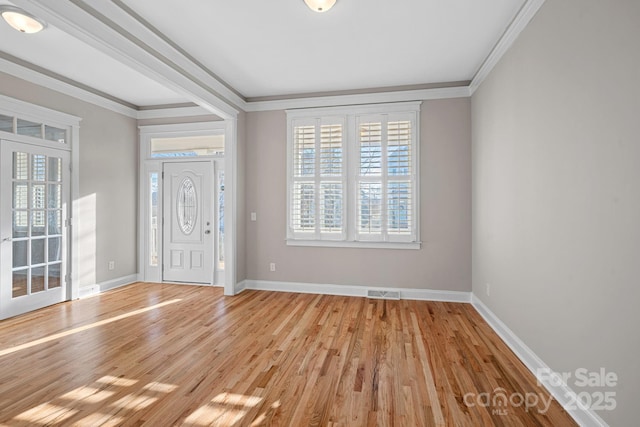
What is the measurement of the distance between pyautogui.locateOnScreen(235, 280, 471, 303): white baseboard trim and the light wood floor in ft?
0.98

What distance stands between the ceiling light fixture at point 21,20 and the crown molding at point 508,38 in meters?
4.14

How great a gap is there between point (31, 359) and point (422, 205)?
14.6ft

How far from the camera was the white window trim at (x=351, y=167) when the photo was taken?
14.4ft

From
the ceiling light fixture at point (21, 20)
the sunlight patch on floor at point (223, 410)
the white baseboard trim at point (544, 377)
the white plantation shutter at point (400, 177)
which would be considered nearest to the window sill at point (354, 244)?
the white plantation shutter at point (400, 177)

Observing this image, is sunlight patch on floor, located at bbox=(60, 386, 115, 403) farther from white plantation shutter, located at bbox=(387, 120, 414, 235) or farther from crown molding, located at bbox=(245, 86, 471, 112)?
crown molding, located at bbox=(245, 86, 471, 112)

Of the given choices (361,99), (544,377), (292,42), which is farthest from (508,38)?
(544,377)

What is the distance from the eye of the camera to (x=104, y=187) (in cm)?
482

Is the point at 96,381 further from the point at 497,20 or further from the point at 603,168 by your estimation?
the point at 497,20

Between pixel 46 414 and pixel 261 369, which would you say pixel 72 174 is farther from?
pixel 261 369

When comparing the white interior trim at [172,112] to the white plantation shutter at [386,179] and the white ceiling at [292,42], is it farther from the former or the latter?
the white plantation shutter at [386,179]

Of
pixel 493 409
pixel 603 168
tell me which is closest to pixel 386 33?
pixel 603 168

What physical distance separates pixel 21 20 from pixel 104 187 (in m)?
2.55

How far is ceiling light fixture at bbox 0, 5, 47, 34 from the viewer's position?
2.63 meters

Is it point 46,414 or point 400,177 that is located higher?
point 400,177
